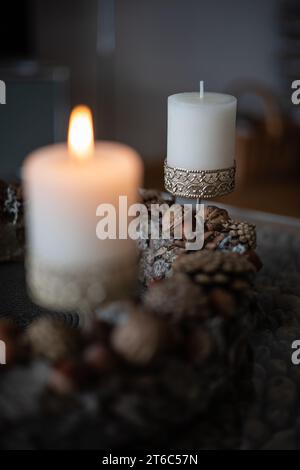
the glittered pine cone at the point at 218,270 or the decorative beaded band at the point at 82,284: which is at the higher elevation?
the decorative beaded band at the point at 82,284

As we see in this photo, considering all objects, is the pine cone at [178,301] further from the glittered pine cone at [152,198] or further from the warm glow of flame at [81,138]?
the glittered pine cone at [152,198]

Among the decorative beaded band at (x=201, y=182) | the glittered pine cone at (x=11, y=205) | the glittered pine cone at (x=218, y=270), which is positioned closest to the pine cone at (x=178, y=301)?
the glittered pine cone at (x=218, y=270)

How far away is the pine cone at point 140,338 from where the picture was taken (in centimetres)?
56

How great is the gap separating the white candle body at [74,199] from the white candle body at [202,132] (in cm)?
32

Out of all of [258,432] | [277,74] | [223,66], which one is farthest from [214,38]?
[258,432]

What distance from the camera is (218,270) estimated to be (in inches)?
26.8

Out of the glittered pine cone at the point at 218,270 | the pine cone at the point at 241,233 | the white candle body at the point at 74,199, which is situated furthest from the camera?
the pine cone at the point at 241,233

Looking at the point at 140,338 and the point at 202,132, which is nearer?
the point at 140,338

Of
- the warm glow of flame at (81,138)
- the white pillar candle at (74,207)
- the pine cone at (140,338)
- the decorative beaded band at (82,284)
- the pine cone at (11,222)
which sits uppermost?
the warm glow of flame at (81,138)

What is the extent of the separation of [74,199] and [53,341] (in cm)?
13

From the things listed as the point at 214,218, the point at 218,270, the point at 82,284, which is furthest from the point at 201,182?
the point at 82,284

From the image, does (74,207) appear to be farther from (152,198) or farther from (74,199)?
(152,198)

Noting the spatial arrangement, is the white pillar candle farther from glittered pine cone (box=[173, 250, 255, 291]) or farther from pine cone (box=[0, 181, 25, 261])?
pine cone (box=[0, 181, 25, 261])

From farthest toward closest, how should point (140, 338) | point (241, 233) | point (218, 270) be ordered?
point (241, 233) → point (218, 270) → point (140, 338)
